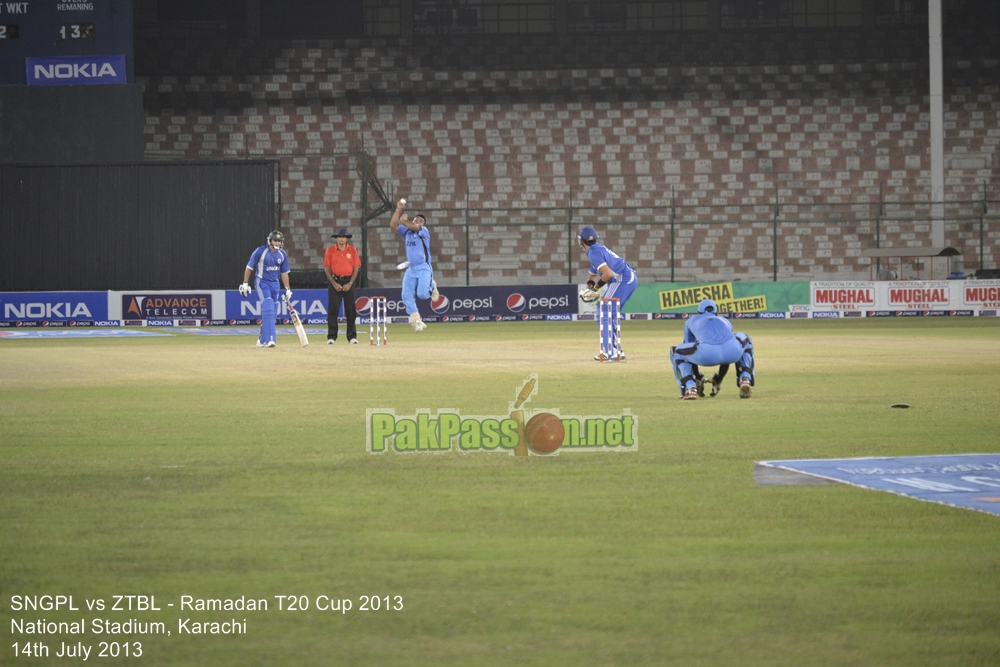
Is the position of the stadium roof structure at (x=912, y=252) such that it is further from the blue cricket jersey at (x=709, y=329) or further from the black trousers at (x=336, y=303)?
the blue cricket jersey at (x=709, y=329)

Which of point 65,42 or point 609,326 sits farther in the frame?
point 65,42

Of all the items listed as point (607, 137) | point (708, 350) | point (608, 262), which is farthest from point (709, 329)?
point (607, 137)

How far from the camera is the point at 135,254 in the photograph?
37969 mm

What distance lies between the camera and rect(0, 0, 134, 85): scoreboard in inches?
1353

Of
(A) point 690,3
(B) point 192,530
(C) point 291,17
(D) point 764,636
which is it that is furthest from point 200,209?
(D) point 764,636

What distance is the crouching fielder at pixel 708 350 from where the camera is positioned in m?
13.0

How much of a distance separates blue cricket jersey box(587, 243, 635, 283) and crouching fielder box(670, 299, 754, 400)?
4.56m

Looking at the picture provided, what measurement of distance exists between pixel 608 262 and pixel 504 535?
1190 centimetres

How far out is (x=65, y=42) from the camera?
34969mm

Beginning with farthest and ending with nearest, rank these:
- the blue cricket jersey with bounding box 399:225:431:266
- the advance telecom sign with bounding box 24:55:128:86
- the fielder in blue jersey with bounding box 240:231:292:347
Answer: the advance telecom sign with bounding box 24:55:128:86 < the blue cricket jersey with bounding box 399:225:431:266 < the fielder in blue jersey with bounding box 240:231:292:347

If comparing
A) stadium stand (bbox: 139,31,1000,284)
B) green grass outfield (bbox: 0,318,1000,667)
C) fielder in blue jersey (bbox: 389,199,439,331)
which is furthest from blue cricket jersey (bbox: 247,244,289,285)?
stadium stand (bbox: 139,31,1000,284)

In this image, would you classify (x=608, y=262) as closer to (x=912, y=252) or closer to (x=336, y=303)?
(x=336, y=303)

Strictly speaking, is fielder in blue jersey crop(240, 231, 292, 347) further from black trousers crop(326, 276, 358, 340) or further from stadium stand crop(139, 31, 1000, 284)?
stadium stand crop(139, 31, 1000, 284)

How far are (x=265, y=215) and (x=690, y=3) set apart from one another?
63.1ft
